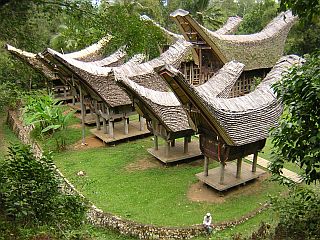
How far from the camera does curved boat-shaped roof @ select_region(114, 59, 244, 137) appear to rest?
11.7m

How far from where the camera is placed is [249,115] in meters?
10.3

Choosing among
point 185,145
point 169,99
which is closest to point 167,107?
point 169,99

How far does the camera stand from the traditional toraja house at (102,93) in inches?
542

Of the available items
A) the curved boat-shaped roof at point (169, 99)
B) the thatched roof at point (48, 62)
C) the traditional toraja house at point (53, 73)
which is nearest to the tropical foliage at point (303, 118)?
the curved boat-shaped roof at point (169, 99)

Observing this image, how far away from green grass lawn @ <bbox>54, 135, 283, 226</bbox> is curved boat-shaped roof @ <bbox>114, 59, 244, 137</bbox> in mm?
1618

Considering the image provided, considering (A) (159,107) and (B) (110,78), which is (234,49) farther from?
(A) (159,107)

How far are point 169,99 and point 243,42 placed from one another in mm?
9681

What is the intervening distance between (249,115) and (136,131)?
6.70 metres

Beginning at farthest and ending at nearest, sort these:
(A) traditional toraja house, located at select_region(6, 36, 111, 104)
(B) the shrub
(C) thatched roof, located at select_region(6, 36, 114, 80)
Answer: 1. (A) traditional toraja house, located at select_region(6, 36, 111, 104)
2. (C) thatched roof, located at select_region(6, 36, 114, 80)
3. (B) the shrub

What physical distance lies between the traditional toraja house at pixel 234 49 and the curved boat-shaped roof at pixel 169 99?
7.16m

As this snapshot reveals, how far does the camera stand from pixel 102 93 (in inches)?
560

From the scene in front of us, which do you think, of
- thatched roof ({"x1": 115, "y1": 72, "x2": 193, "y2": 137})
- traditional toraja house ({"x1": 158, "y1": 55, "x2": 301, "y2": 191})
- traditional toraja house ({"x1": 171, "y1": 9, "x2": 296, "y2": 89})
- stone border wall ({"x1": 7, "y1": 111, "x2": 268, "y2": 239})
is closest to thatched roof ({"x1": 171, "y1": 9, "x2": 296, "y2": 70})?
traditional toraja house ({"x1": 171, "y1": 9, "x2": 296, "y2": 89})

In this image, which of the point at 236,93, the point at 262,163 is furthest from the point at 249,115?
the point at 236,93

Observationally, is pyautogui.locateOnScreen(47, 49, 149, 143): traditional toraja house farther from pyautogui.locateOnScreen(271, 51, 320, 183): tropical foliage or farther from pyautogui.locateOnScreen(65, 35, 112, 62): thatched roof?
pyautogui.locateOnScreen(271, 51, 320, 183): tropical foliage
